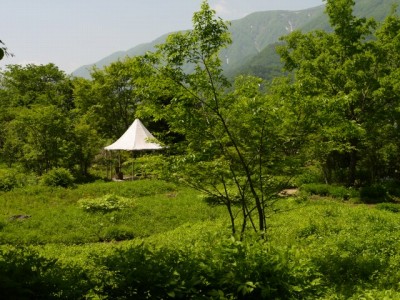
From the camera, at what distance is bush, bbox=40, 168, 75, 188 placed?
1936 cm

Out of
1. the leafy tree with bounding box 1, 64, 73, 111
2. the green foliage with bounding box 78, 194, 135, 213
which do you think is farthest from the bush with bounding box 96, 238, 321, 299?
the leafy tree with bounding box 1, 64, 73, 111

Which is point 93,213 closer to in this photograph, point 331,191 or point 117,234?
point 117,234

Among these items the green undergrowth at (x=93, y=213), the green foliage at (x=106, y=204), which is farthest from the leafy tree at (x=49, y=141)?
the green foliage at (x=106, y=204)

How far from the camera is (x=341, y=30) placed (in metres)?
18.8

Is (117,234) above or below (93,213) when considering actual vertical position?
below

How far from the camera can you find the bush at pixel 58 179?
1936cm

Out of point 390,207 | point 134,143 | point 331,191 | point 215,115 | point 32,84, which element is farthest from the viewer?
point 32,84

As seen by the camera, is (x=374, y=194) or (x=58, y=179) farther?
(x=58, y=179)

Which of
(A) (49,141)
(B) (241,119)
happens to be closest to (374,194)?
(B) (241,119)

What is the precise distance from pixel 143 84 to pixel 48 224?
7.72 meters

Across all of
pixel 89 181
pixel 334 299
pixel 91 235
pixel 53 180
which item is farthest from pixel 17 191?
pixel 334 299

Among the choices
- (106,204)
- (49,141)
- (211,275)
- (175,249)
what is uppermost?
(49,141)

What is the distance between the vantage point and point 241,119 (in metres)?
7.74

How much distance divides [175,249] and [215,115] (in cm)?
336
